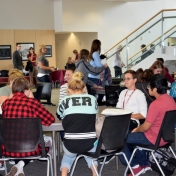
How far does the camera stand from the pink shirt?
462 cm

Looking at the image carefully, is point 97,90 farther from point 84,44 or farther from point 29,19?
point 84,44

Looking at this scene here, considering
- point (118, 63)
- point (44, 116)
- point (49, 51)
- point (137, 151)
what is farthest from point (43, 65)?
point (44, 116)

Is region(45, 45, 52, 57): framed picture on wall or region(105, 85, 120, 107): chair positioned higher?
region(45, 45, 52, 57): framed picture on wall

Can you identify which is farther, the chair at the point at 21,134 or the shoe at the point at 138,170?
the shoe at the point at 138,170

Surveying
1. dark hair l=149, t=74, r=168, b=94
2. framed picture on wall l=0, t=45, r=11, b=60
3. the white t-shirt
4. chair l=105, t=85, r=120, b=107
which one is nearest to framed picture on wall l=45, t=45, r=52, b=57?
framed picture on wall l=0, t=45, r=11, b=60

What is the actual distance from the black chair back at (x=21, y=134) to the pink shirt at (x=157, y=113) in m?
1.16

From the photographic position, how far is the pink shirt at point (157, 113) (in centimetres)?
462

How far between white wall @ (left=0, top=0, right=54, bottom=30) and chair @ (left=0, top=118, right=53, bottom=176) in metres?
13.6

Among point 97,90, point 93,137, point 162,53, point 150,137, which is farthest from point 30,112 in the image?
point 162,53

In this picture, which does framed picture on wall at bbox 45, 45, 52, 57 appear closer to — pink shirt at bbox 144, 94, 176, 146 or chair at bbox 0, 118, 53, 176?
pink shirt at bbox 144, 94, 176, 146

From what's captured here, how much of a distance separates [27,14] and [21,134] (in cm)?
1444

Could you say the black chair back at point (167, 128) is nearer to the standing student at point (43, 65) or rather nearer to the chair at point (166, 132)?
the chair at point (166, 132)

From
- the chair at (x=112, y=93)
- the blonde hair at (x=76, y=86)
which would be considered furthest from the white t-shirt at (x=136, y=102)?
the chair at (x=112, y=93)

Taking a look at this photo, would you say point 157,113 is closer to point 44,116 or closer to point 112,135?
point 112,135
